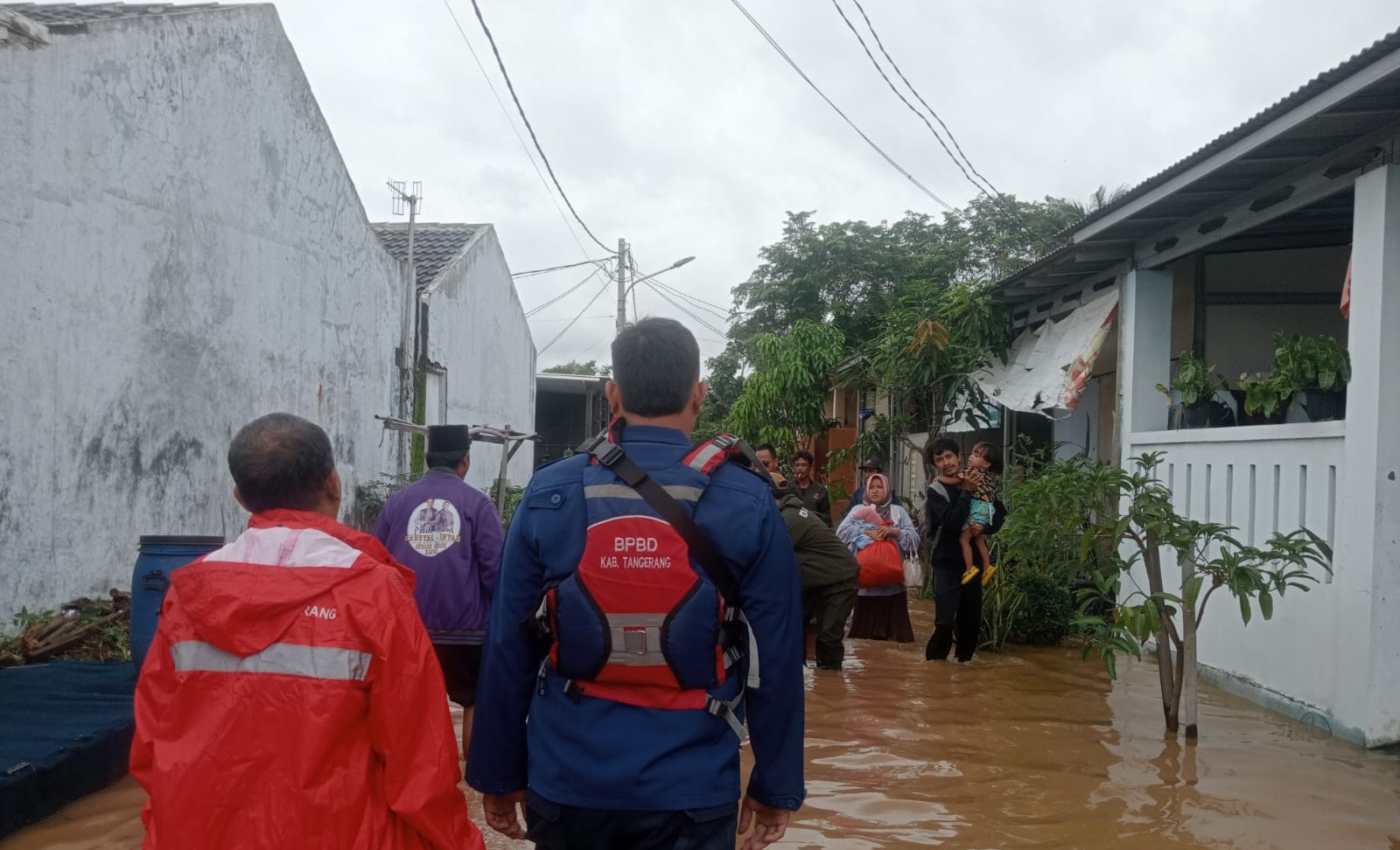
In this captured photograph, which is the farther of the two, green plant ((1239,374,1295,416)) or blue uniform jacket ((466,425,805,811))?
green plant ((1239,374,1295,416))

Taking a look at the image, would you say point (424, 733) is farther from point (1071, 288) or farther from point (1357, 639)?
point (1071, 288)

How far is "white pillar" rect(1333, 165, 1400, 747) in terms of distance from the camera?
5.76 meters

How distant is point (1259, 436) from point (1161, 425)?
6.93 ft

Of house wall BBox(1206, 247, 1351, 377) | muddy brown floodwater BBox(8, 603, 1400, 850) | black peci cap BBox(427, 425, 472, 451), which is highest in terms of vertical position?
house wall BBox(1206, 247, 1351, 377)

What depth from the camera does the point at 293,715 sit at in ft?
6.99

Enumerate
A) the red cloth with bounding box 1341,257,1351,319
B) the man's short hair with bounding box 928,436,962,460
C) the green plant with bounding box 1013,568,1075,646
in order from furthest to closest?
the green plant with bounding box 1013,568,1075,646, the man's short hair with bounding box 928,436,962,460, the red cloth with bounding box 1341,257,1351,319

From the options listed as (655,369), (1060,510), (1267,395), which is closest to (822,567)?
(1060,510)

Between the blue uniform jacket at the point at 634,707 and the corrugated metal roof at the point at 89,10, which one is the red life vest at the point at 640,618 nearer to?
the blue uniform jacket at the point at 634,707

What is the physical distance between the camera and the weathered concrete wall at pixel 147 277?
723 centimetres

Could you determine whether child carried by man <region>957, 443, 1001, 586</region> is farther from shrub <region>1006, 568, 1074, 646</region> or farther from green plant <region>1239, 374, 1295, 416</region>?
green plant <region>1239, 374, 1295, 416</region>

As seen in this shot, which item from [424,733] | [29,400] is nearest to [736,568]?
[424,733]

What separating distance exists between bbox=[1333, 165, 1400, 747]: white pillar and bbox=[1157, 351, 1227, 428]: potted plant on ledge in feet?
5.84

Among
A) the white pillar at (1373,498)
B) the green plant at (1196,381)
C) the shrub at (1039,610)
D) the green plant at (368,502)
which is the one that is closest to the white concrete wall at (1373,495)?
the white pillar at (1373,498)

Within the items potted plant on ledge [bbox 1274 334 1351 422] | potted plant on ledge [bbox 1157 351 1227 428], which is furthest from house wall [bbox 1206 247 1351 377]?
potted plant on ledge [bbox 1274 334 1351 422]
